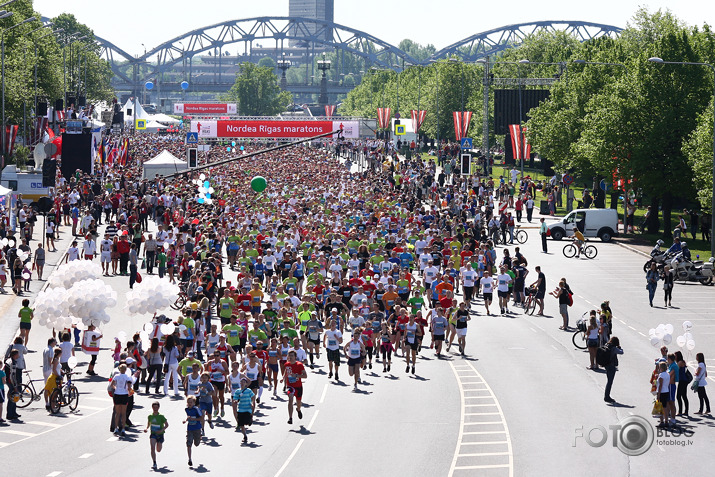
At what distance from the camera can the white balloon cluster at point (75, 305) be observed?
82.4ft

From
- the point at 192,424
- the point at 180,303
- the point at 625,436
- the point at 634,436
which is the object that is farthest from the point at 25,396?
the point at 634,436

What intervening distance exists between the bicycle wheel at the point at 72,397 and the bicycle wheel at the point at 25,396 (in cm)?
99

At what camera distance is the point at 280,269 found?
117 ft

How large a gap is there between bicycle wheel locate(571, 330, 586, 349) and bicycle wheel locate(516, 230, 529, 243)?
20.0 meters

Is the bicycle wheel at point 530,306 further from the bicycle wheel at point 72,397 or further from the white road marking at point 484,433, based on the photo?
the bicycle wheel at point 72,397

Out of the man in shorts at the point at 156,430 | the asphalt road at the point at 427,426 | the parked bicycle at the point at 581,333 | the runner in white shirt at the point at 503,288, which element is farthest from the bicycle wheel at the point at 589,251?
the man in shorts at the point at 156,430

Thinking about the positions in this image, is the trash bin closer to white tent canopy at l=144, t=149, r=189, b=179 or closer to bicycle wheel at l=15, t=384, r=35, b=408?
white tent canopy at l=144, t=149, r=189, b=179

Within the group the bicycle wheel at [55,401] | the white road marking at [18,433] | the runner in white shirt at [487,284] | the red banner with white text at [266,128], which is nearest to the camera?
the white road marking at [18,433]

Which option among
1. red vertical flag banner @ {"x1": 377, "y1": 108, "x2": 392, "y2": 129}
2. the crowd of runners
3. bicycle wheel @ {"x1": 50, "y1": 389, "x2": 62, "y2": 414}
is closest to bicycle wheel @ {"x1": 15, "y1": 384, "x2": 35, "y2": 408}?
the crowd of runners

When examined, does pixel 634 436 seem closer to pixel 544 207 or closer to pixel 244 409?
pixel 244 409

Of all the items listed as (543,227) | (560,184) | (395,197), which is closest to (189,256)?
(543,227)

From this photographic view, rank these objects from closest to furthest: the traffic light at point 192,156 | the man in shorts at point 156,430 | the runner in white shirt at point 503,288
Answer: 1. the man in shorts at point 156,430
2. the traffic light at point 192,156
3. the runner in white shirt at point 503,288

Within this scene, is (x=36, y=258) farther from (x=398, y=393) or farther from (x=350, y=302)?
(x=398, y=393)

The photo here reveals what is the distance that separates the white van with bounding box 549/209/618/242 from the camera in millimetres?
50688
